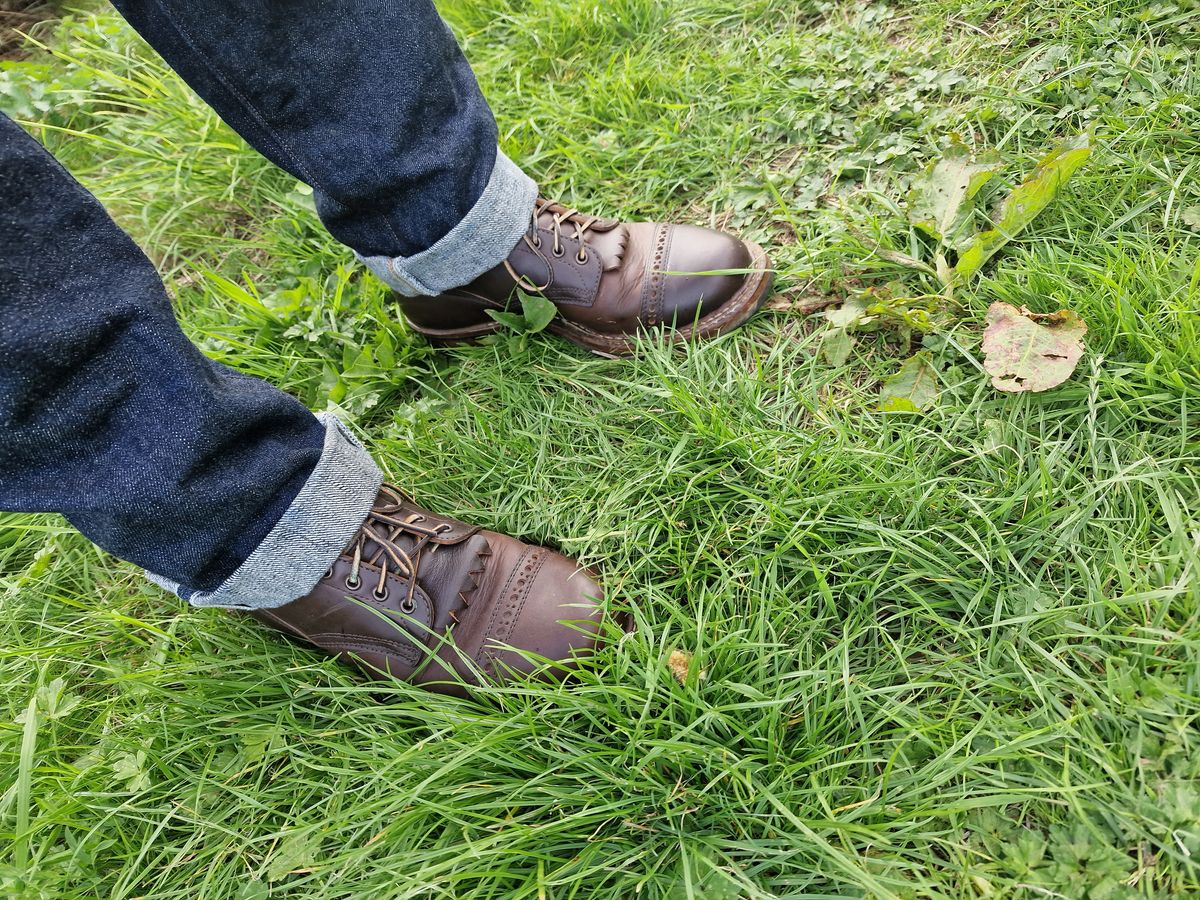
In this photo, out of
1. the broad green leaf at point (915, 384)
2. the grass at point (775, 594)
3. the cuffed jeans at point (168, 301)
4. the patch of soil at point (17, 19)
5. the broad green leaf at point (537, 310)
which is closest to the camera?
the cuffed jeans at point (168, 301)

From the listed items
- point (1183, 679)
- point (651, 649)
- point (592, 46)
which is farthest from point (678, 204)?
point (1183, 679)

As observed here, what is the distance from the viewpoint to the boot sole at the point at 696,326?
158cm

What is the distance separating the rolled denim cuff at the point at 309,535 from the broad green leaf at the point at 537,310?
20.7 inches

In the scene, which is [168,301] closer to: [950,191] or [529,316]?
[529,316]

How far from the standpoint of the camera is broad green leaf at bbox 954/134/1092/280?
4.64 ft

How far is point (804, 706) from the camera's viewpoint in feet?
3.65

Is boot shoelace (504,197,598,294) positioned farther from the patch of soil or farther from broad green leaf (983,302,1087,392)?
the patch of soil

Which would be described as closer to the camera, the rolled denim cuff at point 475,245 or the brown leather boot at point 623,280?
the rolled denim cuff at point 475,245

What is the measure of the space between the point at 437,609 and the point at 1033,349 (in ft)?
3.89

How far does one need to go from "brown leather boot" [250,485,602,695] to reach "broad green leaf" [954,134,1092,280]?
1022 mm

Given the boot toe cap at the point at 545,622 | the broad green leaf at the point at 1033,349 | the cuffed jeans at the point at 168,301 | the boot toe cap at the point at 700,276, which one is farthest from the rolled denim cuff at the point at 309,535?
the broad green leaf at the point at 1033,349

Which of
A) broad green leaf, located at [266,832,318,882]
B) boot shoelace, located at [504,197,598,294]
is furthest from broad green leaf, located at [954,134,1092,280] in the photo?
broad green leaf, located at [266,832,318,882]

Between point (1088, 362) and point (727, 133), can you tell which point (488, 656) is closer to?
point (1088, 362)

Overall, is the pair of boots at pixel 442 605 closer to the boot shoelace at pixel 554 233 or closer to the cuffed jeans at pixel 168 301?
the cuffed jeans at pixel 168 301
